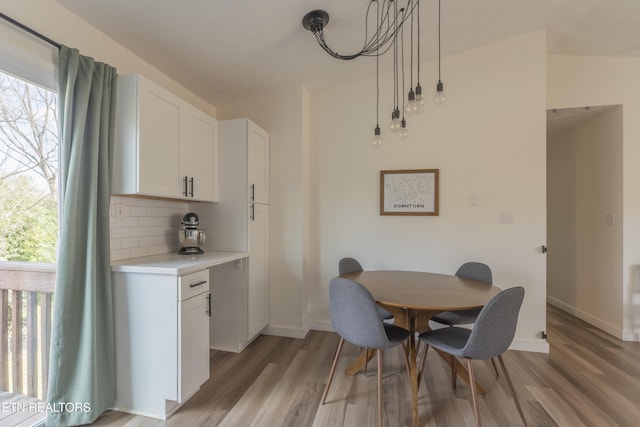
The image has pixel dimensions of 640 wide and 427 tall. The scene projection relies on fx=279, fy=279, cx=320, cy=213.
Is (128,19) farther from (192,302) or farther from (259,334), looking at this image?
(259,334)

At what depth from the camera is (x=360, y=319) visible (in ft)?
5.38

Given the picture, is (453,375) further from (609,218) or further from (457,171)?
(609,218)

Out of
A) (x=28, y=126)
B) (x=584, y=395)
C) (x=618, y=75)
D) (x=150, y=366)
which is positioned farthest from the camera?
(x=618, y=75)

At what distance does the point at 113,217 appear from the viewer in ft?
6.42

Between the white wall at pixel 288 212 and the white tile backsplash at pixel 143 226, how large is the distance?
3.01 ft

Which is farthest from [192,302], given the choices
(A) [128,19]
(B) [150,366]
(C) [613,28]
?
Result: (C) [613,28]

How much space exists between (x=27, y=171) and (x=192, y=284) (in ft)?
3.56

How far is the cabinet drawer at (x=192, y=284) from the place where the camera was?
5.50 ft

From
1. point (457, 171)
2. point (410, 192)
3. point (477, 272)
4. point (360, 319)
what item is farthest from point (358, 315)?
point (457, 171)

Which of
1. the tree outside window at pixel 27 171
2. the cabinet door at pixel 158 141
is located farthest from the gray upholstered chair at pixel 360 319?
the tree outside window at pixel 27 171

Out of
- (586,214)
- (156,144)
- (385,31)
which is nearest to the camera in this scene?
(156,144)

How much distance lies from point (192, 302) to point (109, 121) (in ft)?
4.10

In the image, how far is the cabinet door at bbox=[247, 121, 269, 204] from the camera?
2578mm

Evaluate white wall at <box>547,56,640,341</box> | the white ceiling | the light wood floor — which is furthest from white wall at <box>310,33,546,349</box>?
white wall at <box>547,56,640,341</box>
